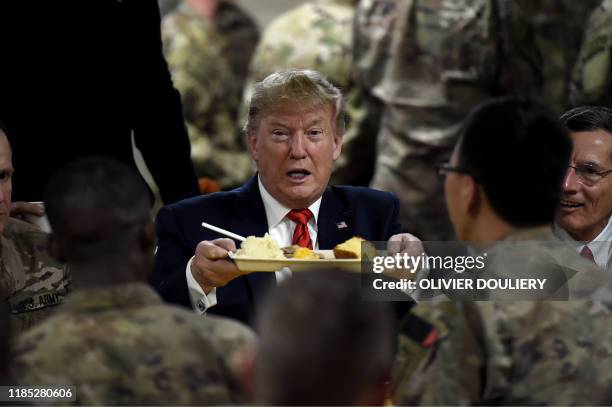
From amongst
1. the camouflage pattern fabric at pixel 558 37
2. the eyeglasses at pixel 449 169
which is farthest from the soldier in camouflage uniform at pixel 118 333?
the camouflage pattern fabric at pixel 558 37

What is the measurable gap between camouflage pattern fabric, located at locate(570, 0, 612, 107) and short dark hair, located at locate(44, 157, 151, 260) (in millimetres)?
3078

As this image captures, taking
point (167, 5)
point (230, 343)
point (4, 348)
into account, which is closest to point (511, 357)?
point (230, 343)

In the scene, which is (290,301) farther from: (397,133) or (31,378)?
(397,133)

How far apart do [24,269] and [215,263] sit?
1.96 ft

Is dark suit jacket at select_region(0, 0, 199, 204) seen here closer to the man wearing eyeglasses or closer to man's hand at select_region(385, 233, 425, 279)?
man's hand at select_region(385, 233, 425, 279)

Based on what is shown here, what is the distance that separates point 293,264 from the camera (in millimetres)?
3148

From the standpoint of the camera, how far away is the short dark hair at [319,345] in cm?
198

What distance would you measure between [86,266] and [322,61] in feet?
14.4

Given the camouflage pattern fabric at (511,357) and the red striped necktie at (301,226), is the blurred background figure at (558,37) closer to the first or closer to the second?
the red striped necktie at (301,226)

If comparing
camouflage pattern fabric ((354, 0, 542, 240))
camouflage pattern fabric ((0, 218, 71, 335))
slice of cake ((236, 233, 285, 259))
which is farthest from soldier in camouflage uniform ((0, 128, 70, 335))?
camouflage pattern fabric ((354, 0, 542, 240))

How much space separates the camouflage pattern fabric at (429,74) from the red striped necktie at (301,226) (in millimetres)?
2706

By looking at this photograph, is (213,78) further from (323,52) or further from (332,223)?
(332,223)

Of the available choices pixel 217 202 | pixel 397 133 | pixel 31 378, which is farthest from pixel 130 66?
pixel 397 133

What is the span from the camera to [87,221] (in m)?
2.53
